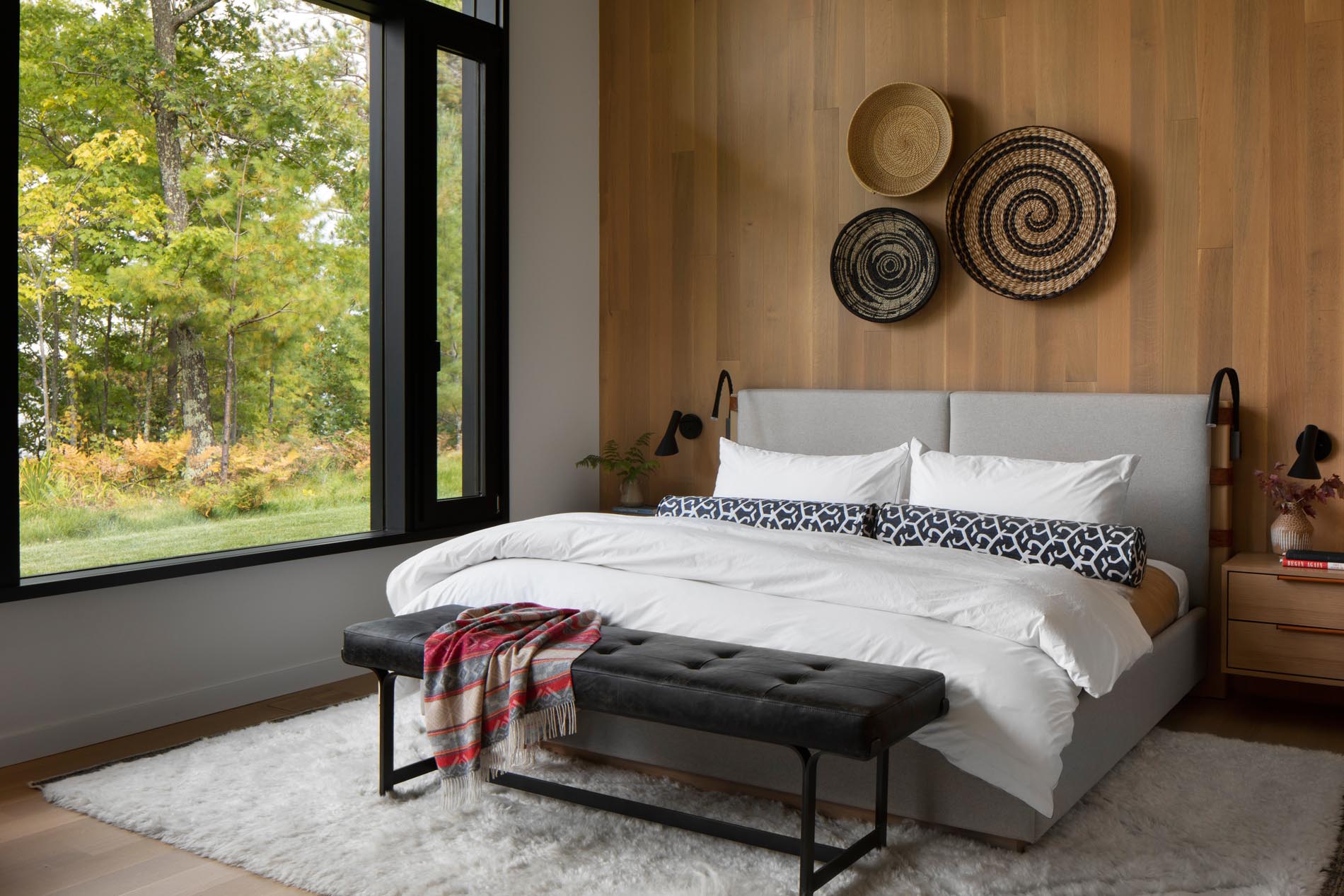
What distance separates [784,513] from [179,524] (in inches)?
99.9

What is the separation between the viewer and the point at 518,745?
2.46 metres

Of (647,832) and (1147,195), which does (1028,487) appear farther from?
(647,832)

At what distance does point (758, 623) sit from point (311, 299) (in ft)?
10.8

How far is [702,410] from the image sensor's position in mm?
4914

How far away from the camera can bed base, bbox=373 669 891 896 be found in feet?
6.98

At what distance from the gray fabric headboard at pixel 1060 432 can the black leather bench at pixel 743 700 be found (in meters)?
1.85

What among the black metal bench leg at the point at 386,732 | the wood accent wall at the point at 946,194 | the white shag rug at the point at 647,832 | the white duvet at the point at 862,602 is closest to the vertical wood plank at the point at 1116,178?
the wood accent wall at the point at 946,194

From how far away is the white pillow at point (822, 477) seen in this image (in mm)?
3912

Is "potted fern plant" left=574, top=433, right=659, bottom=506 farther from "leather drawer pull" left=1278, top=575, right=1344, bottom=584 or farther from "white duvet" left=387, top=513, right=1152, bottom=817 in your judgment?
"leather drawer pull" left=1278, top=575, right=1344, bottom=584

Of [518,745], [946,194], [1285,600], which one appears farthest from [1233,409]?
[518,745]

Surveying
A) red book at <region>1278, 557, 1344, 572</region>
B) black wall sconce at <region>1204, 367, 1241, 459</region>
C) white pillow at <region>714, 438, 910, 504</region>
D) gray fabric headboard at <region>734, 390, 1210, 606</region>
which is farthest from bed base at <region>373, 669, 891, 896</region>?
black wall sconce at <region>1204, 367, 1241, 459</region>

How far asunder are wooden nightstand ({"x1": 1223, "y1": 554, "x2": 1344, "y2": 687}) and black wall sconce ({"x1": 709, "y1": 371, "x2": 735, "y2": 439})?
2.05m

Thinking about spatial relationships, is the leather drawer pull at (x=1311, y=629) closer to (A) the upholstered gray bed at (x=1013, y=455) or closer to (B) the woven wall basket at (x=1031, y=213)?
(A) the upholstered gray bed at (x=1013, y=455)

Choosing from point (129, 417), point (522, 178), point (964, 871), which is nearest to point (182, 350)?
point (129, 417)
